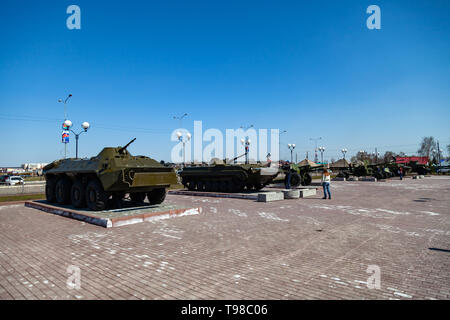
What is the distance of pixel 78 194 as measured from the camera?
411 inches

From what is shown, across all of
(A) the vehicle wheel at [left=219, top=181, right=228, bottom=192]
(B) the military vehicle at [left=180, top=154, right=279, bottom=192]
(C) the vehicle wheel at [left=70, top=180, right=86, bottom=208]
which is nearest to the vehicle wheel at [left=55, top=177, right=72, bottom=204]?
(C) the vehicle wheel at [left=70, top=180, right=86, bottom=208]

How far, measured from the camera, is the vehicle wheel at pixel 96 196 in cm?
936

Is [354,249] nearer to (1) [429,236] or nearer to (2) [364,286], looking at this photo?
(2) [364,286]

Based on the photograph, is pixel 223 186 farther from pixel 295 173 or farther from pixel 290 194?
pixel 295 173

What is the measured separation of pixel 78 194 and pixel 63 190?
1.37m

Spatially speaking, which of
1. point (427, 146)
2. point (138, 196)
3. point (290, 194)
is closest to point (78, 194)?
point (138, 196)

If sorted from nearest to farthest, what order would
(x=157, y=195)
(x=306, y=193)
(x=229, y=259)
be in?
(x=229, y=259) < (x=157, y=195) < (x=306, y=193)

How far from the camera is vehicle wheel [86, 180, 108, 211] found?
9.36 m

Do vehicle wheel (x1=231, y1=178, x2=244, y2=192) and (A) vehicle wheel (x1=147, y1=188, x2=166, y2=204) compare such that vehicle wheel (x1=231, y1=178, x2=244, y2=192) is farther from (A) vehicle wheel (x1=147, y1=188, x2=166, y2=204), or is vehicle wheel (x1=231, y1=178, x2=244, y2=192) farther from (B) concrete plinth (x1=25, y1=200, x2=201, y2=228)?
(B) concrete plinth (x1=25, y1=200, x2=201, y2=228)

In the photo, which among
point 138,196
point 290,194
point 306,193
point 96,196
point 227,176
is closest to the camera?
point 96,196

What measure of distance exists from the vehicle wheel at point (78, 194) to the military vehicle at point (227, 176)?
315 inches
